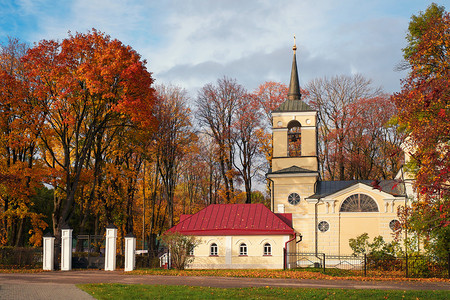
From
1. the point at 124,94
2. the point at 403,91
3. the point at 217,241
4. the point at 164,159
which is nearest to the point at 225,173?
the point at 164,159

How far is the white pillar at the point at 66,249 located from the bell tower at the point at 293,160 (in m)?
14.2

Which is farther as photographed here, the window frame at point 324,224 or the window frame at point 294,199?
the window frame at point 294,199

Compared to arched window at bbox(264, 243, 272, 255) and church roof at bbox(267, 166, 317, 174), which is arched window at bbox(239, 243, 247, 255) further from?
church roof at bbox(267, 166, 317, 174)

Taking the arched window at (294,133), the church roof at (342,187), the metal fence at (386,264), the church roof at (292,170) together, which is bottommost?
the metal fence at (386,264)

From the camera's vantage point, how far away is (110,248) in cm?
2406

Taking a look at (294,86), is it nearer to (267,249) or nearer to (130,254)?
(267,249)

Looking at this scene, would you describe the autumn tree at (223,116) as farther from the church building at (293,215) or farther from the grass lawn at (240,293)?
the grass lawn at (240,293)

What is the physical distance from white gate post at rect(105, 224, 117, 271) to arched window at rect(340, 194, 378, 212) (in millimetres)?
15118

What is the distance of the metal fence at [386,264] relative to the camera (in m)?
22.4

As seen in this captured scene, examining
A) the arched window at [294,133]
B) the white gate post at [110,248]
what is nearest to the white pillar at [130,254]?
the white gate post at [110,248]

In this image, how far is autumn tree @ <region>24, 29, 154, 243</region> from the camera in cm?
2473

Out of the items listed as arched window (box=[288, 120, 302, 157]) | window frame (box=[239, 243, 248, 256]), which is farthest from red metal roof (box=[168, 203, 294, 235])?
arched window (box=[288, 120, 302, 157])

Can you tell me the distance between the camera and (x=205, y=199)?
165 feet

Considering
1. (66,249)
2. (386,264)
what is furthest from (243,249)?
(66,249)
